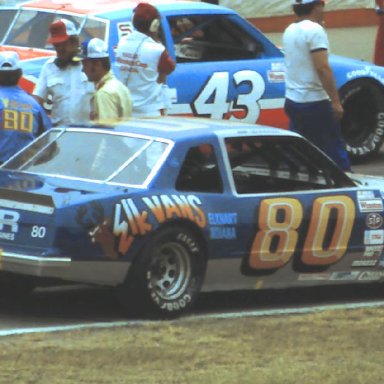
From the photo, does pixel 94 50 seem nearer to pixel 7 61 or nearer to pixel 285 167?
pixel 7 61

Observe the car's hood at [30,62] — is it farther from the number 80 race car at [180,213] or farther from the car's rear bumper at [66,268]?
the car's rear bumper at [66,268]

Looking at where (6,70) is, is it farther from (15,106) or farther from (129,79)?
(129,79)

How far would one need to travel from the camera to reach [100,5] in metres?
13.8

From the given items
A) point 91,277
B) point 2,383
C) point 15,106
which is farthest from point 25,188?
point 2,383

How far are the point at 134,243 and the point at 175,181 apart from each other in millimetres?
607

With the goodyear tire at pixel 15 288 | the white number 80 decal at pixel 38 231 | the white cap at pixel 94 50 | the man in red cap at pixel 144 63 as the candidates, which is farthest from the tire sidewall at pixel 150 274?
the man in red cap at pixel 144 63

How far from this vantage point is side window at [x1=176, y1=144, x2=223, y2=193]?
919cm

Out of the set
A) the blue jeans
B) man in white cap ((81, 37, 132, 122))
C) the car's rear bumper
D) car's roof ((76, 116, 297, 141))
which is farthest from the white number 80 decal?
the blue jeans

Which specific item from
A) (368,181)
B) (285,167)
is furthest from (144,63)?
(368,181)

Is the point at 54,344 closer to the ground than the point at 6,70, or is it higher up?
closer to the ground

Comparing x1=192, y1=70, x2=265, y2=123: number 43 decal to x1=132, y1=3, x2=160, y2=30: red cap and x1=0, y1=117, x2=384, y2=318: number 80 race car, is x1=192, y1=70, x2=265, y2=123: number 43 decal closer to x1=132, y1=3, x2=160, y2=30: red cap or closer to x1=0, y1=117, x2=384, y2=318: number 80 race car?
x1=132, y1=3, x2=160, y2=30: red cap

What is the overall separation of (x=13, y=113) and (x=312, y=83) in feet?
8.73

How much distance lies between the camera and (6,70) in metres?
10.2

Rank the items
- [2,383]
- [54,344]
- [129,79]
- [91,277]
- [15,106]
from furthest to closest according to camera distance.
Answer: [129,79] < [15,106] < [91,277] < [54,344] < [2,383]
